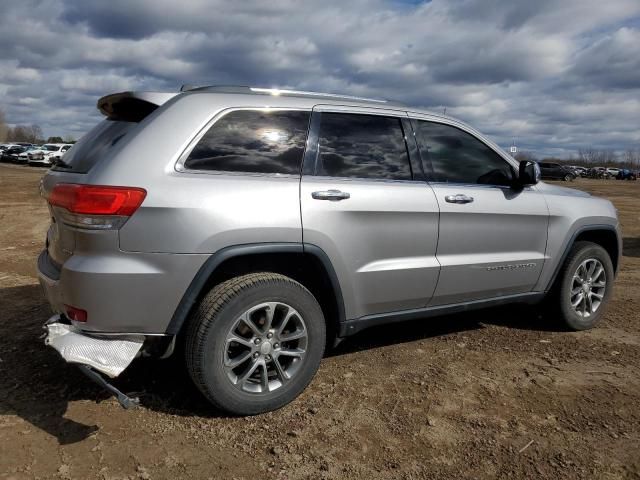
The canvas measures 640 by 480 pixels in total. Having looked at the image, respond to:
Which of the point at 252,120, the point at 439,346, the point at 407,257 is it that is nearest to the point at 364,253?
the point at 407,257

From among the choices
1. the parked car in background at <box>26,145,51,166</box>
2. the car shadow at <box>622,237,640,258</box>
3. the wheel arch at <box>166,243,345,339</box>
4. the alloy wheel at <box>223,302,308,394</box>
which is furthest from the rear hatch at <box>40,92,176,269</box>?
the parked car in background at <box>26,145,51,166</box>

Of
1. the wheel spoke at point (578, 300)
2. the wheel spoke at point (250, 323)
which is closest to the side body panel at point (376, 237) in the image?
the wheel spoke at point (250, 323)

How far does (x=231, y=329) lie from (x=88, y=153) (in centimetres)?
136

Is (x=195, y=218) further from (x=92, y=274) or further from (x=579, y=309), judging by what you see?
(x=579, y=309)

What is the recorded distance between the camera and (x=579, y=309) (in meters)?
4.94

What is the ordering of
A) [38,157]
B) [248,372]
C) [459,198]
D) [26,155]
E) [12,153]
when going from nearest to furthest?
[248,372] < [459,198] < [38,157] < [26,155] < [12,153]

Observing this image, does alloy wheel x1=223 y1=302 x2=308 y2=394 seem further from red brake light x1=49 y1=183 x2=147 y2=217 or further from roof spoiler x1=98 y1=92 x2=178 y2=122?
roof spoiler x1=98 y1=92 x2=178 y2=122

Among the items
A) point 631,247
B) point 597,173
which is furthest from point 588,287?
point 597,173

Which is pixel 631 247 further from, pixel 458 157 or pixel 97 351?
pixel 97 351

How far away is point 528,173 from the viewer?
4.26 metres

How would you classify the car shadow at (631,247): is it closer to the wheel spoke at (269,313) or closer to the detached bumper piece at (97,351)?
the wheel spoke at (269,313)

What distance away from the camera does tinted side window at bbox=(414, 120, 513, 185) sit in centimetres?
397

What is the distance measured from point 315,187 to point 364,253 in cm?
53

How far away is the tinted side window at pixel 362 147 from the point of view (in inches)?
138
